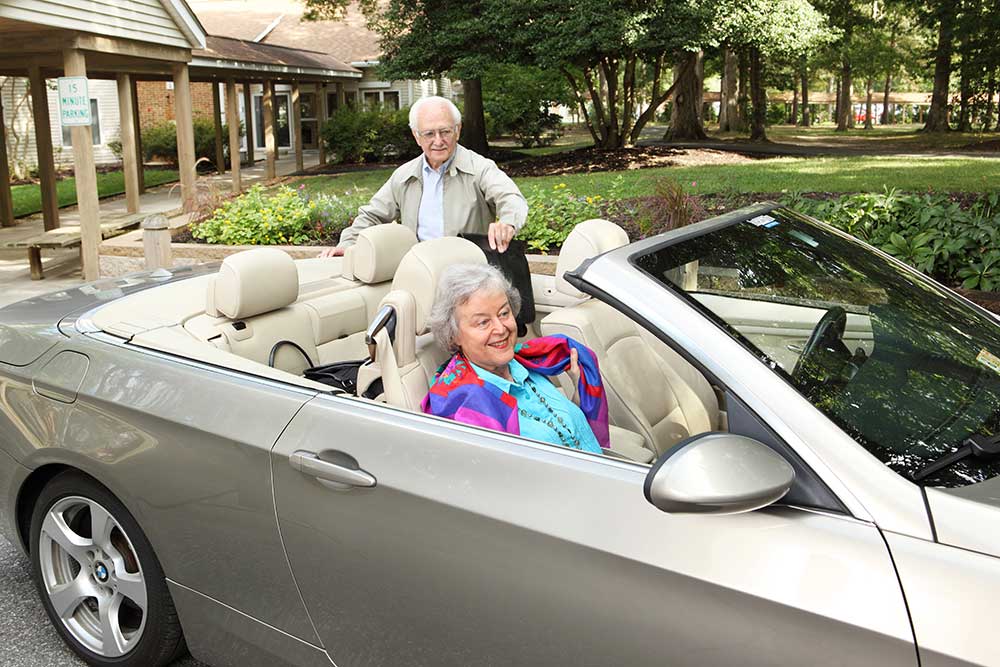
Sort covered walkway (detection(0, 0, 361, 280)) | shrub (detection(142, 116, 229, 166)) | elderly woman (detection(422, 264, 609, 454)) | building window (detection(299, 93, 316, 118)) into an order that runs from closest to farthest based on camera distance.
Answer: elderly woman (detection(422, 264, 609, 454)) < covered walkway (detection(0, 0, 361, 280)) < shrub (detection(142, 116, 229, 166)) < building window (detection(299, 93, 316, 118))

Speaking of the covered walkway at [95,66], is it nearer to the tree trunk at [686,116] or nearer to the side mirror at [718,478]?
the side mirror at [718,478]

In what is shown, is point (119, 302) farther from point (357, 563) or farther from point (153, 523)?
point (357, 563)

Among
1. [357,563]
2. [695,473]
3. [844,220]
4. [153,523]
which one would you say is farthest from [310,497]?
[844,220]

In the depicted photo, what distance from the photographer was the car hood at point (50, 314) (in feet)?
10.7

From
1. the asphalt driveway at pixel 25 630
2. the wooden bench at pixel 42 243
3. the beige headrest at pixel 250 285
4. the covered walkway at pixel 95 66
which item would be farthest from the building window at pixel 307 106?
the beige headrest at pixel 250 285

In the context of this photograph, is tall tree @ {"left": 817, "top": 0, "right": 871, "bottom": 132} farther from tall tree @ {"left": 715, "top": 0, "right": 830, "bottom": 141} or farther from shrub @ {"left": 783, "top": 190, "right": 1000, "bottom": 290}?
shrub @ {"left": 783, "top": 190, "right": 1000, "bottom": 290}

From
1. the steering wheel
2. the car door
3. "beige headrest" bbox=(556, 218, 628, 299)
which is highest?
"beige headrest" bbox=(556, 218, 628, 299)

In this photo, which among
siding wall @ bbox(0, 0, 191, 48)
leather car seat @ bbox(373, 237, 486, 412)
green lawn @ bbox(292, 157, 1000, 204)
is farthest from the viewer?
green lawn @ bbox(292, 157, 1000, 204)

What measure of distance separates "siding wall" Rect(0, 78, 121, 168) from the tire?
86.3 feet

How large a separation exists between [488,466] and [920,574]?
93 centimetres

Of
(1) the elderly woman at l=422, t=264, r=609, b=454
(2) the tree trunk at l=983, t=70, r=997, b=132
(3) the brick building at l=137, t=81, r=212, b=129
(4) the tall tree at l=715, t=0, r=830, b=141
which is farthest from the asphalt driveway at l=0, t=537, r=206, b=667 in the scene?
(2) the tree trunk at l=983, t=70, r=997, b=132

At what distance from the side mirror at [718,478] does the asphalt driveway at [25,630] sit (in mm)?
2143

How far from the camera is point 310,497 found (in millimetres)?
2426

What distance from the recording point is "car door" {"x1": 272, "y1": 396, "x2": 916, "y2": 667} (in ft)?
5.90
